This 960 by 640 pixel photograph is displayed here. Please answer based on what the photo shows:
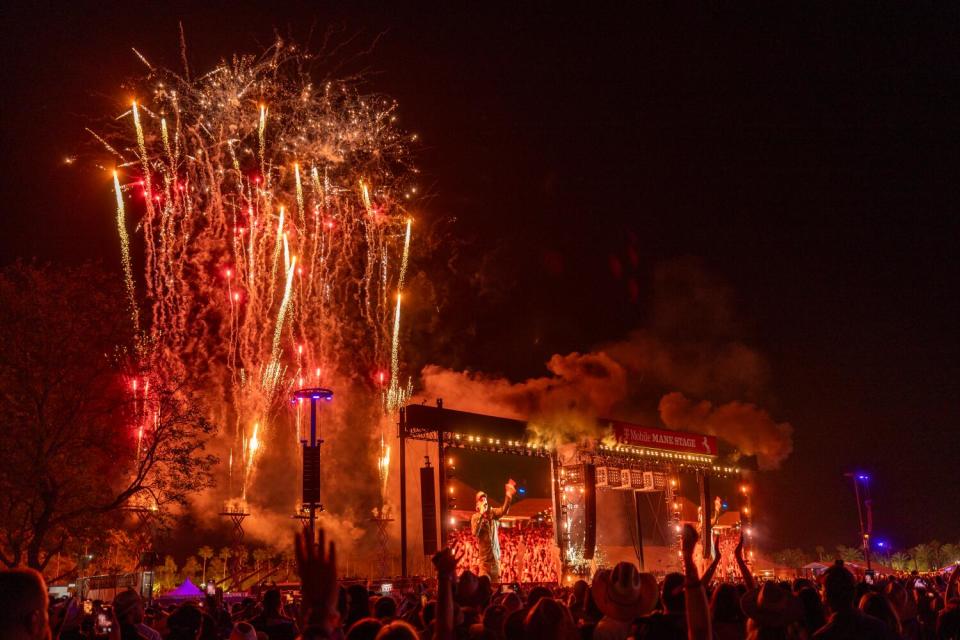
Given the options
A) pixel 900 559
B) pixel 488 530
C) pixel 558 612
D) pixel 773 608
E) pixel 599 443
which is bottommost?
pixel 900 559

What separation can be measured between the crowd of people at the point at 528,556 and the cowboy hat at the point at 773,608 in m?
23.6

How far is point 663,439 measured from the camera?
112ft

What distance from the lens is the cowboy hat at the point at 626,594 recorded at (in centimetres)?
462

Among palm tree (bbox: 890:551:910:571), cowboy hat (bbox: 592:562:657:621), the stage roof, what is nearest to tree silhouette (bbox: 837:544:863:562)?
palm tree (bbox: 890:551:910:571)

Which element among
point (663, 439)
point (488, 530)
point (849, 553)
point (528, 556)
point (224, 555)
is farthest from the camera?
point (849, 553)

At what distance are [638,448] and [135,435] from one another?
20432mm

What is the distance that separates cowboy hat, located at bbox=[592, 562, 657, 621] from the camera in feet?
15.2

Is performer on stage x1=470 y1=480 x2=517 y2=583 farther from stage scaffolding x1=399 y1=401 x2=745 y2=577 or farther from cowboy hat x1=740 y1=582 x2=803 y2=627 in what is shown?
cowboy hat x1=740 y1=582 x2=803 y2=627

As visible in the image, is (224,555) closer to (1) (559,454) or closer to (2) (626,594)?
(1) (559,454)

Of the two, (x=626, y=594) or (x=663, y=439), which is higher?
(x=663, y=439)

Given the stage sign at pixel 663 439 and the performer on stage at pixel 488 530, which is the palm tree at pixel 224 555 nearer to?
the performer on stage at pixel 488 530

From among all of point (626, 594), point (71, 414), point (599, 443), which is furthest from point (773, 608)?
point (599, 443)

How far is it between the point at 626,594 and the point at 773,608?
3.31 feet

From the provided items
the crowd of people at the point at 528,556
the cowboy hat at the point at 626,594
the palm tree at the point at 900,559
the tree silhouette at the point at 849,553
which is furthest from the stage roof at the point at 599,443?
the cowboy hat at the point at 626,594
